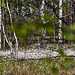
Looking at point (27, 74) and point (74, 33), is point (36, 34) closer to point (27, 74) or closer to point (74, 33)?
point (74, 33)

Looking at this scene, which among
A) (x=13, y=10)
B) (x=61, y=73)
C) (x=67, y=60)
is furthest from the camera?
(x=13, y=10)

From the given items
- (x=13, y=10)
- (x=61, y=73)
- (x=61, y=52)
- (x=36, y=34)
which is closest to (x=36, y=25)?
(x=36, y=34)

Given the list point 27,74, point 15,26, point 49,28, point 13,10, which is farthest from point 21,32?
point 13,10

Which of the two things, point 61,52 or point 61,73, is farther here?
point 61,73

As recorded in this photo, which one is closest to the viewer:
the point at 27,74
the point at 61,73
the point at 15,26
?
the point at 15,26

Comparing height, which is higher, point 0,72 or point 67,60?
point 67,60

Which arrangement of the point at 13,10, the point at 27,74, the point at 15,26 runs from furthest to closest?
the point at 13,10
the point at 27,74
the point at 15,26

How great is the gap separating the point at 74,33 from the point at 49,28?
0.44 ft

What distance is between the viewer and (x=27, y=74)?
4.00 m

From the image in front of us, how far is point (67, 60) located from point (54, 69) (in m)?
0.11

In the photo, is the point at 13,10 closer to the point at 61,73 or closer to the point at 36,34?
the point at 61,73

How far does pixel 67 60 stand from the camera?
2.51ft

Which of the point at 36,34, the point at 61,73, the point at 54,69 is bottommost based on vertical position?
the point at 61,73

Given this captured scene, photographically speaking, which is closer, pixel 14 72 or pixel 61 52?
pixel 61 52
